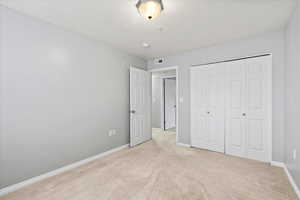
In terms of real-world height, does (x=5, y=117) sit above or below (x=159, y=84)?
below

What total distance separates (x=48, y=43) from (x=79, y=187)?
219 centimetres

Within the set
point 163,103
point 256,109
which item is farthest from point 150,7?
point 163,103

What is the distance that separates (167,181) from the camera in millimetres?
2148

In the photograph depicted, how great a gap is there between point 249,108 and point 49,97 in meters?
3.61

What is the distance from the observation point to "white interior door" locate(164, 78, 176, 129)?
19.7 ft

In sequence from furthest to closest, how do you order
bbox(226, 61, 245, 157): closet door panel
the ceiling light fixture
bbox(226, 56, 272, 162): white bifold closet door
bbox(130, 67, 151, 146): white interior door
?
1. bbox(130, 67, 151, 146): white interior door
2. the ceiling light fixture
3. bbox(226, 61, 245, 157): closet door panel
4. bbox(226, 56, 272, 162): white bifold closet door

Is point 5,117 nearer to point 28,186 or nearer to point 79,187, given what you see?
point 28,186

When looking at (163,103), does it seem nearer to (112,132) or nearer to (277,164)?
(112,132)

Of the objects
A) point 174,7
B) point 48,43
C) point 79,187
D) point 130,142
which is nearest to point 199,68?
point 174,7

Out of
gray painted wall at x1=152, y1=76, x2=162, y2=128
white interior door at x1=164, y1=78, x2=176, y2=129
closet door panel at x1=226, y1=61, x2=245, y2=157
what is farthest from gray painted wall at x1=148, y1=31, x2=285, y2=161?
white interior door at x1=164, y1=78, x2=176, y2=129

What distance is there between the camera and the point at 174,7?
1924 millimetres

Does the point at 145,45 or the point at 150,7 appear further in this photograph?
the point at 145,45

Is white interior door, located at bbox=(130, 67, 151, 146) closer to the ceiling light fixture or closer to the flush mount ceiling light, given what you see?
the ceiling light fixture

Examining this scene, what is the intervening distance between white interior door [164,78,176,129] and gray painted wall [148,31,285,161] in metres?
2.06
